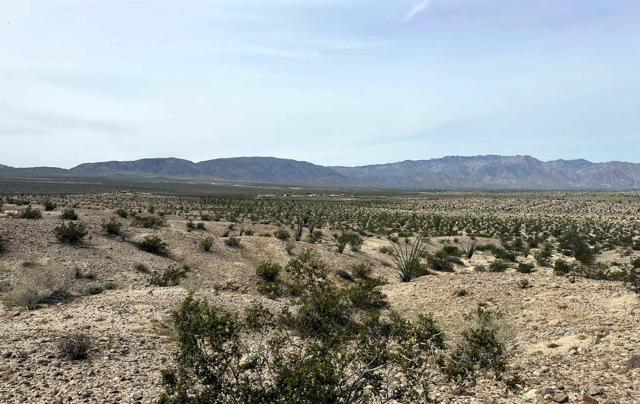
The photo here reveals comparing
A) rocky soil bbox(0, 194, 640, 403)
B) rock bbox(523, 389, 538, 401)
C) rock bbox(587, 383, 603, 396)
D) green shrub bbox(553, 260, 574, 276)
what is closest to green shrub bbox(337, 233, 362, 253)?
rocky soil bbox(0, 194, 640, 403)

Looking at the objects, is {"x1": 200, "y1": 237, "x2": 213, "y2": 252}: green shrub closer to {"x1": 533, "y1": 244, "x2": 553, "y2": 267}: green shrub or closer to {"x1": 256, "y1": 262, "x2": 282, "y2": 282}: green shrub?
{"x1": 256, "y1": 262, "x2": 282, "y2": 282}: green shrub

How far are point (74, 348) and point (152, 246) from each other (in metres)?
16.8

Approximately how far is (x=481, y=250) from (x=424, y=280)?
774 inches

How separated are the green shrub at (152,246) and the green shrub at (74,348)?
15.9m

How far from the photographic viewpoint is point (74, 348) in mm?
9180

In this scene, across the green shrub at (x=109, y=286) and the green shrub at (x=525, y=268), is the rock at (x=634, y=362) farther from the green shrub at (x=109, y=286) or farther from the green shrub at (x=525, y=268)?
the green shrub at (x=109, y=286)

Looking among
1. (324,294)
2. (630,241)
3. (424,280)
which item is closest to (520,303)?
(424,280)

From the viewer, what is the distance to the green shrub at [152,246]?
988 inches

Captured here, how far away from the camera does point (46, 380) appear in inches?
322

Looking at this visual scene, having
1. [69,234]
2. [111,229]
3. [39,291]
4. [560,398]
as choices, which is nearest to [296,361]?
[560,398]

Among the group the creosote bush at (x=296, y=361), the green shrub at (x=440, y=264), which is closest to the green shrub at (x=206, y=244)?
the green shrub at (x=440, y=264)

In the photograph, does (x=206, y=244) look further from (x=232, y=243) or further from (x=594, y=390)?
(x=594, y=390)

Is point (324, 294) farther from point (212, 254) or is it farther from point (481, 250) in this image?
point (481, 250)

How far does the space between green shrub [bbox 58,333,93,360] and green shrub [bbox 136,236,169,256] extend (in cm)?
1588
